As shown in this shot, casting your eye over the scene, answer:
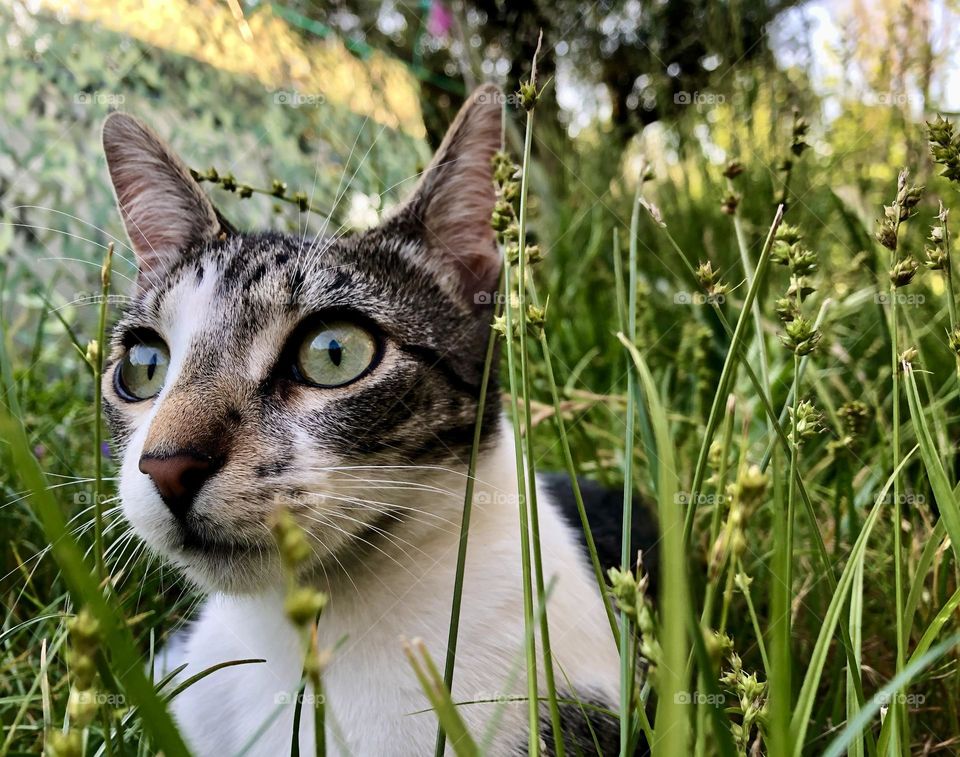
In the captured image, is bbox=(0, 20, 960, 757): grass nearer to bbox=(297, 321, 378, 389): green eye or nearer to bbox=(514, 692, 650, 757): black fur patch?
bbox=(514, 692, 650, 757): black fur patch

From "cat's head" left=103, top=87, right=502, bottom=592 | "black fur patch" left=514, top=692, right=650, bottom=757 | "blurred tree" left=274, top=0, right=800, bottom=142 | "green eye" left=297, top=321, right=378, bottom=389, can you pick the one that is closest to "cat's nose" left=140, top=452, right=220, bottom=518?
"cat's head" left=103, top=87, right=502, bottom=592

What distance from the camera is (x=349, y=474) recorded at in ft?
2.80

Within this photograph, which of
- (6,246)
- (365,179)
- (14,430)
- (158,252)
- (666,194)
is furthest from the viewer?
(666,194)

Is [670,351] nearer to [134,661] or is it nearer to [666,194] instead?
[666,194]

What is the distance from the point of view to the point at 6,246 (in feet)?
8.87

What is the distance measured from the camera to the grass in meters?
0.45

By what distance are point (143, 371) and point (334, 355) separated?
36cm

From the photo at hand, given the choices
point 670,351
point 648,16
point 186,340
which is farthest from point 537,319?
point 648,16

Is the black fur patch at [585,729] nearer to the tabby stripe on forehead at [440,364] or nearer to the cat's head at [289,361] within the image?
the cat's head at [289,361]

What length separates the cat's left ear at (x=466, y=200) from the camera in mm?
1110

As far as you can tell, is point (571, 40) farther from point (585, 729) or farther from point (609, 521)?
point (585, 729)

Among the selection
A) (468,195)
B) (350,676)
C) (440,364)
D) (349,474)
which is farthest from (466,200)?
(350,676)

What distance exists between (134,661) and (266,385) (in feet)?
1.91

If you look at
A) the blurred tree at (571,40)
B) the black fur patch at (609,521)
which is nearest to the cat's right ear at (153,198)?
the black fur patch at (609,521)
